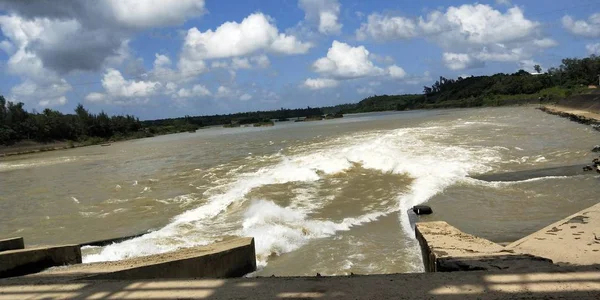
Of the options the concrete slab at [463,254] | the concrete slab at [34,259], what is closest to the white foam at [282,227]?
the concrete slab at [463,254]

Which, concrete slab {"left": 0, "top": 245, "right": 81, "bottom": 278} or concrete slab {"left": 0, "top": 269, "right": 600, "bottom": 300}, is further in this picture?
concrete slab {"left": 0, "top": 245, "right": 81, "bottom": 278}

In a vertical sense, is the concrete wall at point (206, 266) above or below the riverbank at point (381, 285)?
below

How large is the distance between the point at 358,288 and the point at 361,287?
0.12ft

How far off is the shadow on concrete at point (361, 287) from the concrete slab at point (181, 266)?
3.21 ft

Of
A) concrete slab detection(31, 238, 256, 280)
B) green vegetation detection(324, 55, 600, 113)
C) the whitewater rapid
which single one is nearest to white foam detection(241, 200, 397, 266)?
the whitewater rapid

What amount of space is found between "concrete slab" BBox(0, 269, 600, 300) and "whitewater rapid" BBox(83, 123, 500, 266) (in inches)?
159

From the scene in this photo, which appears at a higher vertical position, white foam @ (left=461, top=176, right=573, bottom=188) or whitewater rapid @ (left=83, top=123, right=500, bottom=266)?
whitewater rapid @ (left=83, top=123, right=500, bottom=266)

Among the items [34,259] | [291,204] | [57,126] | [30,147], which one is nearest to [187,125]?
[57,126]

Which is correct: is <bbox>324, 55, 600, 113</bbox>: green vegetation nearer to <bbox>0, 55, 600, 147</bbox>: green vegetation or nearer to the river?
<bbox>0, 55, 600, 147</bbox>: green vegetation

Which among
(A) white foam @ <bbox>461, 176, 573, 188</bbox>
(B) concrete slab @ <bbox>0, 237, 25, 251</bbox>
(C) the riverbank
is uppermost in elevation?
(C) the riverbank

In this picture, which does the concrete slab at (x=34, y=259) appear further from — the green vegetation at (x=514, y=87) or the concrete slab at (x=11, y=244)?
the green vegetation at (x=514, y=87)

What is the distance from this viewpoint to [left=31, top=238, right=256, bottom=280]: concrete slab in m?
5.11

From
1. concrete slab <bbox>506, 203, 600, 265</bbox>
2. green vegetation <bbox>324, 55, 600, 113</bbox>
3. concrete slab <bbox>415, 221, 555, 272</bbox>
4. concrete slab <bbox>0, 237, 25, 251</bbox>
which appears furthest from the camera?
green vegetation <bbox>324, 55, 600, 113</bbox>

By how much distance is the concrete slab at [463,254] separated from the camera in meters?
4.23
